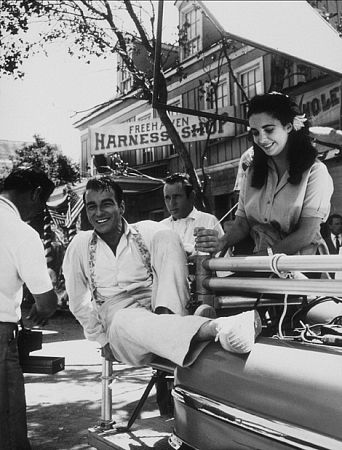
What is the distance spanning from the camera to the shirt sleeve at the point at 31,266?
10.1 ft

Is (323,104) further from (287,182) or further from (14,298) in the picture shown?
(14,298)

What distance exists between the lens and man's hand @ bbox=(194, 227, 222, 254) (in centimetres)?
237

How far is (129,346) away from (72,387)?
11.1 feet

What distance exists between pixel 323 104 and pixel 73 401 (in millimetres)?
5028

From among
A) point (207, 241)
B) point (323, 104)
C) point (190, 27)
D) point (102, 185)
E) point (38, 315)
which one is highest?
point (190, 27)

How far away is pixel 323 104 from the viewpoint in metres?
7.00

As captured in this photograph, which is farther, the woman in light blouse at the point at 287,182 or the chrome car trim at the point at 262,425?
the woman in light blouse at the point at 287,182

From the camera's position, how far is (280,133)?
2.59 metres

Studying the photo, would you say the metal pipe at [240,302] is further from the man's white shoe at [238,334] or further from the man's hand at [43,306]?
the man's hand at [43,306]

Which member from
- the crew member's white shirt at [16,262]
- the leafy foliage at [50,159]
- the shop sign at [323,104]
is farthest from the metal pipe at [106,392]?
the leafy foliage at [50,159]

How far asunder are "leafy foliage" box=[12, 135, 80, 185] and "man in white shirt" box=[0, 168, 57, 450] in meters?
18.0

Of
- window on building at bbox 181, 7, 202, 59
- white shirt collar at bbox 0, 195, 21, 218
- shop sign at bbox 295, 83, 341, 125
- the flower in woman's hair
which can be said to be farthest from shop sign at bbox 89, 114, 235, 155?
the flower in woman's hair

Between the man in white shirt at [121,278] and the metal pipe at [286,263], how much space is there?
364mm

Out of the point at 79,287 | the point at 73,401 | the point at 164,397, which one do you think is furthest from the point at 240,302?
the point at 73,401
